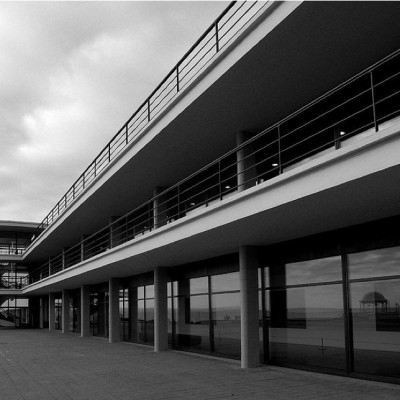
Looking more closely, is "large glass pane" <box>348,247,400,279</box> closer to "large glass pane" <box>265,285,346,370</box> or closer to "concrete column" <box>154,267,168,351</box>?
"large glass pane" <box>265,285,346,370</box>

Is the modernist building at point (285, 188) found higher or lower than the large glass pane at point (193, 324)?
higher

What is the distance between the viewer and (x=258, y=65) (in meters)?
10.4

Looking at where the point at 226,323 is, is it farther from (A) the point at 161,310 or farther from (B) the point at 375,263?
(B) the point at 375,263

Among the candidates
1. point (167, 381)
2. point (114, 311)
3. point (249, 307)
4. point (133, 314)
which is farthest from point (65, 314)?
point (167, 381)

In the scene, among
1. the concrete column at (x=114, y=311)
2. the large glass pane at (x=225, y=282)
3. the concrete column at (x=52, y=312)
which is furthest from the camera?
the concrete column at (x=52, y=312)

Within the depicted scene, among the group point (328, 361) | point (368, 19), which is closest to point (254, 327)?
point (328, 361)

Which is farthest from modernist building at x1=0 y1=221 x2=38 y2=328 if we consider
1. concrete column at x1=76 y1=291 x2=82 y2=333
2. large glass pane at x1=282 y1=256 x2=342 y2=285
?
large glass pane at x1=282 y1=256 x2=342 y2=285

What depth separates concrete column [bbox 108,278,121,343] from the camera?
26497 mm

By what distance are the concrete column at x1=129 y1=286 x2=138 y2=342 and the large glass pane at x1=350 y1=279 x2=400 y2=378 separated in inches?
593

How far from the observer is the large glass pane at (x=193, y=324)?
61.9ft

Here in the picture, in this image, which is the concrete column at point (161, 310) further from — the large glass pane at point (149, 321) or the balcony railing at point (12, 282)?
the balcony railing at point (12, 282)

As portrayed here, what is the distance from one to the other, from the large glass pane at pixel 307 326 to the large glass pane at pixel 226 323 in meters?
1.83

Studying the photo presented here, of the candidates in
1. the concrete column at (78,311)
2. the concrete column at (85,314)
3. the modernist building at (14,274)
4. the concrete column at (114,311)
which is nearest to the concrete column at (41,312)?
the modernist building at (14,274)

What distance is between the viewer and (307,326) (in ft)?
45.4
